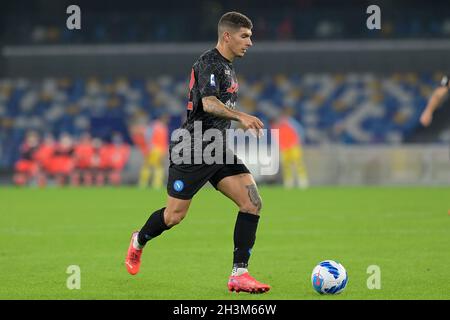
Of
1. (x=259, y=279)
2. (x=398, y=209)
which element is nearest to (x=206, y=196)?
(x=398, y=209)

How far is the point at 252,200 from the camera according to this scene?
8.38 m

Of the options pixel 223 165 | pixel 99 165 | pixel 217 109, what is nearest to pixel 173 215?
pixel 223 165

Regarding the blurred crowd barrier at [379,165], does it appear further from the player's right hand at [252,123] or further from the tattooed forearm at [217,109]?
the player's right hand at [252,123]

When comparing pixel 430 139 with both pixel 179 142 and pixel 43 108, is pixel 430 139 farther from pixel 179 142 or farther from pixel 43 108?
pixel 179 142

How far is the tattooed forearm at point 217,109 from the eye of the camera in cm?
796

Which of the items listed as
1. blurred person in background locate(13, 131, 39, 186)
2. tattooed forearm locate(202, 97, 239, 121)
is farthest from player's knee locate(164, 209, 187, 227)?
blurred person in background locate(13, 131, 39, 186)

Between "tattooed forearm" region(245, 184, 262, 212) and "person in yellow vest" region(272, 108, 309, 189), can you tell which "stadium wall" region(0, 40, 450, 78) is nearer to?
"person in yellow vest" region(272, 108, 309, 189)

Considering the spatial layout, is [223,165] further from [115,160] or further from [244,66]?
[244,66]

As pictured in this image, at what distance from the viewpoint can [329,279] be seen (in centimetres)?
784

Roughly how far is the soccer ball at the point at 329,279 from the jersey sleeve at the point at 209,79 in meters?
1.73

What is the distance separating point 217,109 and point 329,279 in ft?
5.53

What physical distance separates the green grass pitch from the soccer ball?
0.35 ft

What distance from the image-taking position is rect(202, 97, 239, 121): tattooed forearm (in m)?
7.96

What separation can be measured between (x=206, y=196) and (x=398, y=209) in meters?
6.74
